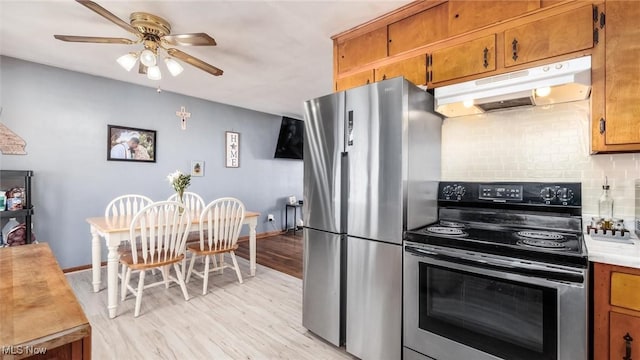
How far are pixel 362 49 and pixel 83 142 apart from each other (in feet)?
12.0

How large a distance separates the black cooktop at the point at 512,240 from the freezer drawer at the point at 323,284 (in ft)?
1.92

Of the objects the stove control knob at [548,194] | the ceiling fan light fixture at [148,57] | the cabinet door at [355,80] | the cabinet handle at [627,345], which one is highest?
the ceiling fan light fixture at [148,57]

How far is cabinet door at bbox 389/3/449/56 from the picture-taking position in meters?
2.03

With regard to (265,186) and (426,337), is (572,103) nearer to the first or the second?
(426,337)

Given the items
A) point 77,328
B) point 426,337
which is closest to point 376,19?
point 426,337

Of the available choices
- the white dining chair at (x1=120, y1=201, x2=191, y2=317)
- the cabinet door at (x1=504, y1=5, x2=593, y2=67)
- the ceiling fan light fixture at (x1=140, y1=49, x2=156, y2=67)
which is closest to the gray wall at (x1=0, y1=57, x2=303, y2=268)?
the white dining chair at (x1=120, y1=201, x2=191, y2=317)

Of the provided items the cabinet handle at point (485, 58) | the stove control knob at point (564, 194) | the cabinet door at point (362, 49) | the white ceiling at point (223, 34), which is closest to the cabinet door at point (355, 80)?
the cabinet door at point (362, 49)

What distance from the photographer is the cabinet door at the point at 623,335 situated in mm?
1216

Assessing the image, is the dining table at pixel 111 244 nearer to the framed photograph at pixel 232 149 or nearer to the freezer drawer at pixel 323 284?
the freezer drawer at pixel 323 284

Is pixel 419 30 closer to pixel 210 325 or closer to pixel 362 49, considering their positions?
pixel 362 49

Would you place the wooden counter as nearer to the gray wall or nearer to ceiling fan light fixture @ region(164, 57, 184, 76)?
ceiling fan light fixture @ region(164, 57, 184, 76)

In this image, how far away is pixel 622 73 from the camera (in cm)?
146

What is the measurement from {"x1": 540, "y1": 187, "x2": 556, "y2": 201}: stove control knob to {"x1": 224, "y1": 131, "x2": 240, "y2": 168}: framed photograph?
4.62m

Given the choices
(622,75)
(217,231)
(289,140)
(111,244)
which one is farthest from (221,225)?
(289,140)
